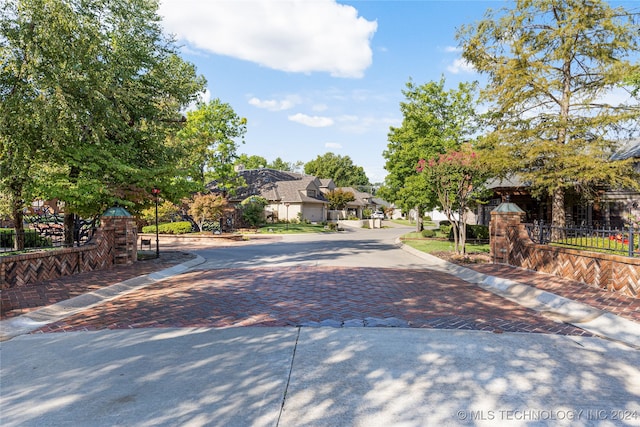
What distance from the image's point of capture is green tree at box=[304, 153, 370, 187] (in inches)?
3691

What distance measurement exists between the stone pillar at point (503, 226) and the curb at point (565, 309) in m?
2.62

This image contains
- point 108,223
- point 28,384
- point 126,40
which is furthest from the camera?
point 126,40

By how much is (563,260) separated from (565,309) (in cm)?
365

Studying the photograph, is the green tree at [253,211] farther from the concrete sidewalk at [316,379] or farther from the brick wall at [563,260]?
the concrete sidewalk at [316,379]

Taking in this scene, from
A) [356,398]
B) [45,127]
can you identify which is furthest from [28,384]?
[45,127]

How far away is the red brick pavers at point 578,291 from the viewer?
7.46 m

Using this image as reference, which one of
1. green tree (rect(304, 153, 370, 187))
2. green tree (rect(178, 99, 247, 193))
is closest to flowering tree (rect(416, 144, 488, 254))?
green tree (rect(178, 99, 247, 193))

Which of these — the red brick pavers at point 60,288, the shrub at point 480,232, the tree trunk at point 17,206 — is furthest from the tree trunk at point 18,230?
the shrub at point 480,232

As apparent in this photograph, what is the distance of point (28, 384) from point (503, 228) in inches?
544

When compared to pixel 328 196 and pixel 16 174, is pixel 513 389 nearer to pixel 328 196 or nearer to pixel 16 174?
pixel 16 174

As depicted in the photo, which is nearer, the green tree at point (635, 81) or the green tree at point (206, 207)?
the green tree at point (635, 81)

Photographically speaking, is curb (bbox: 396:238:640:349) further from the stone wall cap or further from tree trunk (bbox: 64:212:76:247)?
tree trunk (bbox: 64:212:76:247)

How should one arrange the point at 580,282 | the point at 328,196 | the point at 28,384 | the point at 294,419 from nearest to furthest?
the point at 294,419
the point at 28,384
the point at 580,282
the point at 328,196

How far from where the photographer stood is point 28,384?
4.42m
